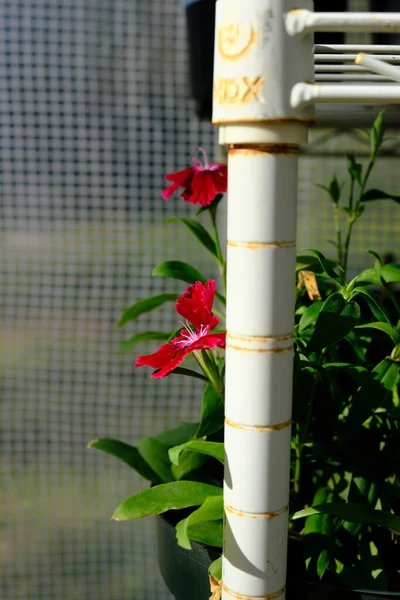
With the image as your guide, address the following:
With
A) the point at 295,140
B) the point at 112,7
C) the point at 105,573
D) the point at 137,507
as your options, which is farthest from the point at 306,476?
the point at 112,7

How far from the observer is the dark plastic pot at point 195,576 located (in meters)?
0.44

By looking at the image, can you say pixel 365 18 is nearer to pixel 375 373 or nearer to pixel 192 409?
pixel 375 373

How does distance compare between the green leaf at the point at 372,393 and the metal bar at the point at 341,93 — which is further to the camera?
the green leaf at the point at 372,393

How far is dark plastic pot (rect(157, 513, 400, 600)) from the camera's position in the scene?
17.2 inches

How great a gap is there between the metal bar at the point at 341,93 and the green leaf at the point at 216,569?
0.90ft

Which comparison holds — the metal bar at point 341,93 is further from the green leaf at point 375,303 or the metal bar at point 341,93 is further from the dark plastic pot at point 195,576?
the dark plastic pot at point 195,576

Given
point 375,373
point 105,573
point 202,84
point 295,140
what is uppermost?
point 202,84

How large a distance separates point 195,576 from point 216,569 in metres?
0.04

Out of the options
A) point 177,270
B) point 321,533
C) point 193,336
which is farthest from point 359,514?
point 177,270

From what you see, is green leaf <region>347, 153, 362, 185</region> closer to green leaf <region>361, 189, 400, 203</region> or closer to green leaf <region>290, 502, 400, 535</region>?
green leaf <region>361, 189, 400, 203</region>

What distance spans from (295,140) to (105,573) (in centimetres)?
125

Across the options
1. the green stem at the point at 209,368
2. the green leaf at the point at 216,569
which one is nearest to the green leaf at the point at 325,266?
the green stem at the point at 209,368

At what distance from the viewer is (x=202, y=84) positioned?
0.90 m

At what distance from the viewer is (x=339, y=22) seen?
0.34m
